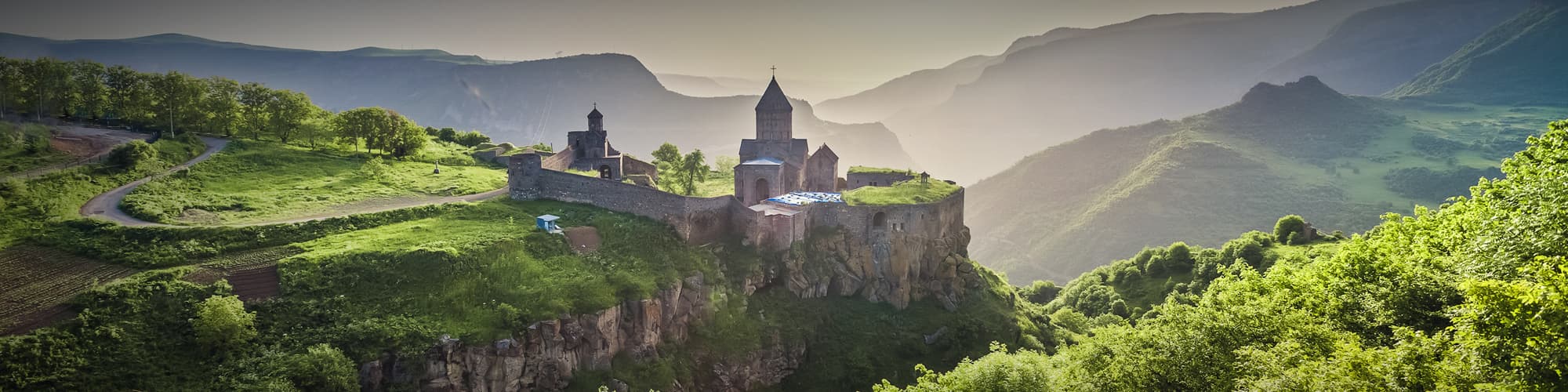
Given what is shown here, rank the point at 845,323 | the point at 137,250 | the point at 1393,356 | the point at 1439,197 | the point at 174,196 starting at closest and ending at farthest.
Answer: the point at 1393,356
the point at 137,250
the point at 174,196
the point at 845,323
the point at 1439,197

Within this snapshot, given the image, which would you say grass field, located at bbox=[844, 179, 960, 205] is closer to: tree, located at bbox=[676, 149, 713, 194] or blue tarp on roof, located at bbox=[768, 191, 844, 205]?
blue tarp on roof, located at bbox=[768, 191, 844, 205]

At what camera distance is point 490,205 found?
129 feet

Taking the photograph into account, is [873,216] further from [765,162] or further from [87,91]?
[87,91]

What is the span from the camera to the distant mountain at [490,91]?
581 feet

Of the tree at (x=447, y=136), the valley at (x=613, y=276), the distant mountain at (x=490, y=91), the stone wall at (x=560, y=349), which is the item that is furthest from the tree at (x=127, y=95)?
the distant mountain at (x=490, y=91)

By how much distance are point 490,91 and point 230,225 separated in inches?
6499

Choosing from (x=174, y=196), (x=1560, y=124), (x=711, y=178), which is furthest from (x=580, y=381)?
(x=711, y=178)

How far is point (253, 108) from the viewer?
181 feet

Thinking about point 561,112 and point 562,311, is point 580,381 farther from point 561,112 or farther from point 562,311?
point 561,112

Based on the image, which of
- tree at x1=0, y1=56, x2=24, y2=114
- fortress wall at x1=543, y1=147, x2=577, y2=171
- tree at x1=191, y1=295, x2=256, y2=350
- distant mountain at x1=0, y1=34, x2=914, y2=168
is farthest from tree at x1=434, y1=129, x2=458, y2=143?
distant mountain at x1=0, y1=34, x2=914, y2=168

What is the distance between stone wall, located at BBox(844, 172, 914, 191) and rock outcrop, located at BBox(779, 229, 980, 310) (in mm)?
9815

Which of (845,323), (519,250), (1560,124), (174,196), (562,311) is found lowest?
(845,323)

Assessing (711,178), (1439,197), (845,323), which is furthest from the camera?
(1439,197)

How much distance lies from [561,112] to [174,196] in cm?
15520
